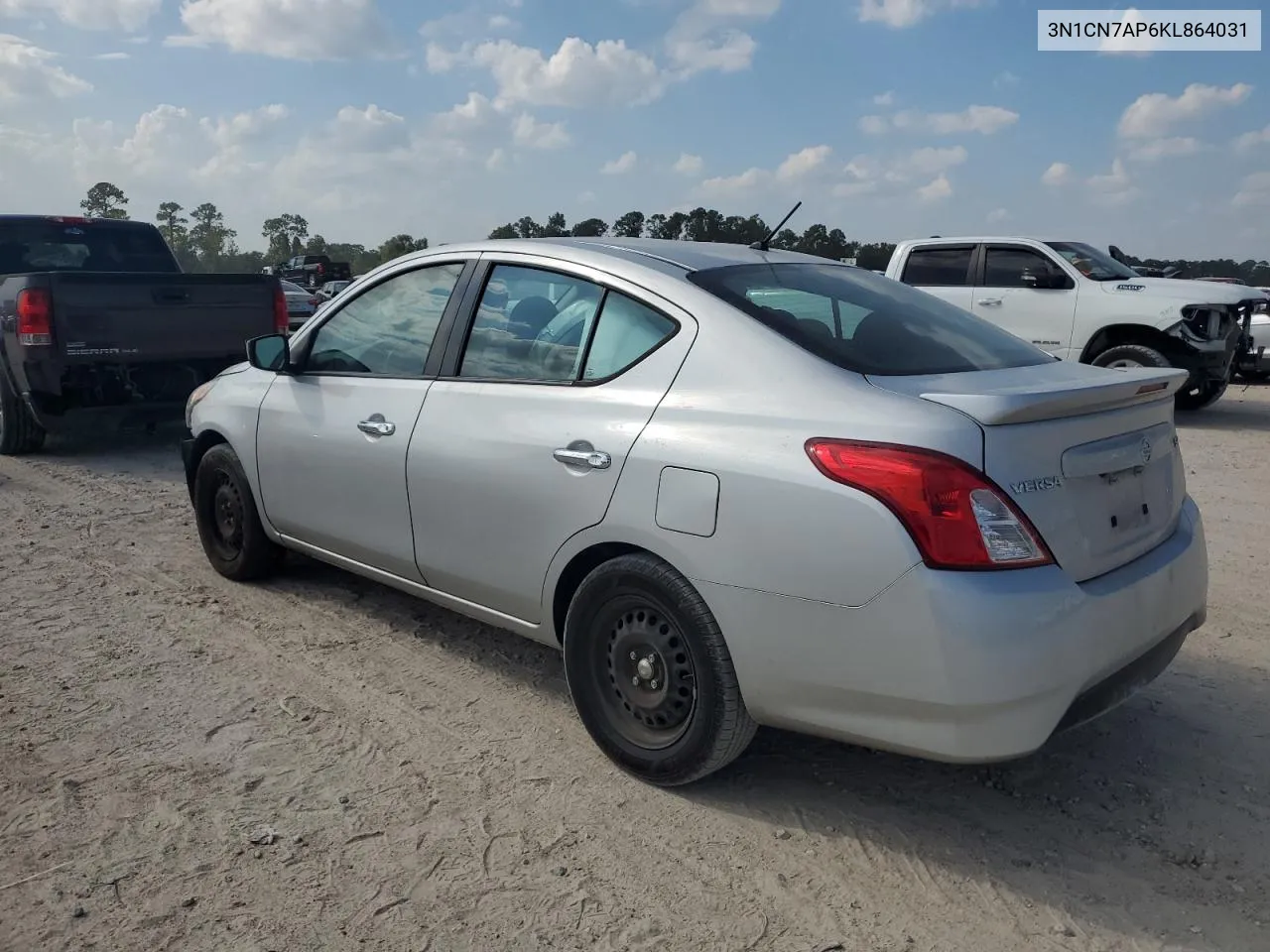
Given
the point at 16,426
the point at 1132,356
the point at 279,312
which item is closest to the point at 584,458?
the point at 279,312

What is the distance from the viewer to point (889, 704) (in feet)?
8.53

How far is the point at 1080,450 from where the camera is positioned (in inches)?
106

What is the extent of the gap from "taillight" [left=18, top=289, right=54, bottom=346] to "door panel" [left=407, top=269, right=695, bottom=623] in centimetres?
540

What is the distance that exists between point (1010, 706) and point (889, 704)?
29 cm

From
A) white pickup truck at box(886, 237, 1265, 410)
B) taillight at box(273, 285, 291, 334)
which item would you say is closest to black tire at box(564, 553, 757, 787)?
taillight at box(273, 285, 291, 334)

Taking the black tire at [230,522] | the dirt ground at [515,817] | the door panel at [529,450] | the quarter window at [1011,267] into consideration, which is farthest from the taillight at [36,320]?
the quarter window at [1011,267]

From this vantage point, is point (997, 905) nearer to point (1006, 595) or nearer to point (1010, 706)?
point (1010, 706)

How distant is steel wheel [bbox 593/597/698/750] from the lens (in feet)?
9.93

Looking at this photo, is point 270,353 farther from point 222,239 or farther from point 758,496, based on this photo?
point 222,239

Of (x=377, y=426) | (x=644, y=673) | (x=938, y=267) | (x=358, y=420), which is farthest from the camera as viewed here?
(x=938, y=267)

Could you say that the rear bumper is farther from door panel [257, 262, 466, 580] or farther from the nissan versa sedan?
door panel [257, 262, 466, 580]

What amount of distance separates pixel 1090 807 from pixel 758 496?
1412mm

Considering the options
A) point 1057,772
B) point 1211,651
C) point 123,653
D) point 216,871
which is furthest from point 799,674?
point 123,653

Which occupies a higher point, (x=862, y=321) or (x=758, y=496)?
(x=862, y=321)
